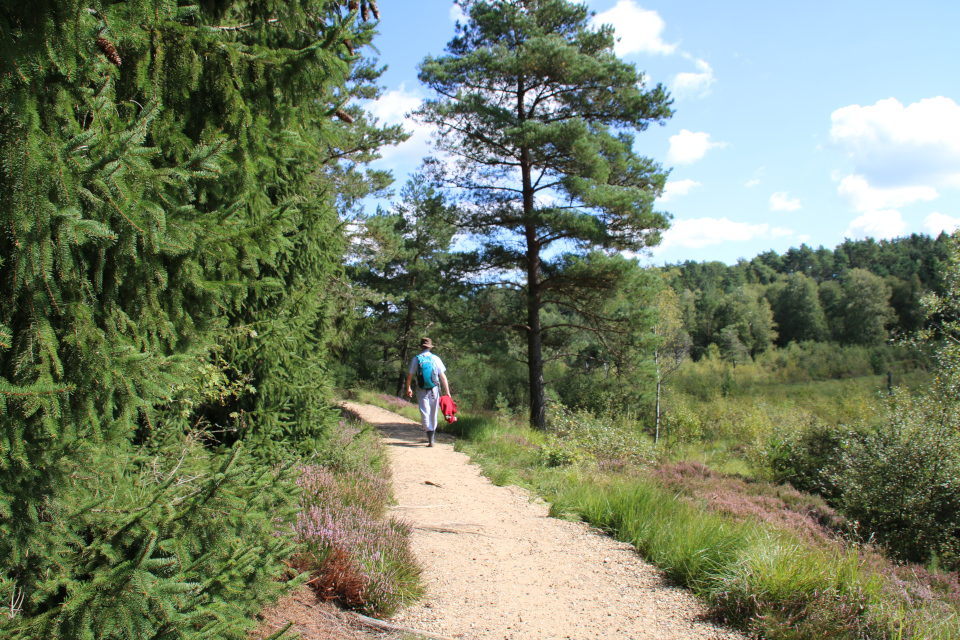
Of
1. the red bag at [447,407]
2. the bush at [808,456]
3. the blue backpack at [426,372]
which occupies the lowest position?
the bush at [808,456]

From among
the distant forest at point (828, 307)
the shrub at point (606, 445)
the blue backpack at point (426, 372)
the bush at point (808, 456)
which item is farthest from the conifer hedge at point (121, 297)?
the distant forest at point (828, 307)

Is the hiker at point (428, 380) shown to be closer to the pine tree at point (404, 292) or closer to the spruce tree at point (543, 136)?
the spruce tree at point (543, 136)

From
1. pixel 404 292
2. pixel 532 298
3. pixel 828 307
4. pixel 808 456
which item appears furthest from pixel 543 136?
pixel 828 307

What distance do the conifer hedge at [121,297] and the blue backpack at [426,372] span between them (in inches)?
230

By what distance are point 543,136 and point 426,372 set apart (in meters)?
6.23

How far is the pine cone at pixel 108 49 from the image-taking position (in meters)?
2.31

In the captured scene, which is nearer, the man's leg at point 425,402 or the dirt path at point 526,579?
the dirt path at point 526,579

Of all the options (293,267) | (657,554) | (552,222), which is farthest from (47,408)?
(552,222)

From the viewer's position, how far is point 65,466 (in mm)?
2100

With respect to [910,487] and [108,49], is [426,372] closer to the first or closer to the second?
[108,49]

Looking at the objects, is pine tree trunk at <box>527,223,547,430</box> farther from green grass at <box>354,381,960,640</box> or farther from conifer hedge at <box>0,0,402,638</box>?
conifer hedge at <box>0,0,402,638</box>

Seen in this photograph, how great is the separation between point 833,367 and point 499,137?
144 feet

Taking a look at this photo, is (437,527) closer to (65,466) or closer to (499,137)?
(65,466)

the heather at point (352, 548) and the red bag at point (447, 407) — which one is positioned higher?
the red bag at point (447, 407)
